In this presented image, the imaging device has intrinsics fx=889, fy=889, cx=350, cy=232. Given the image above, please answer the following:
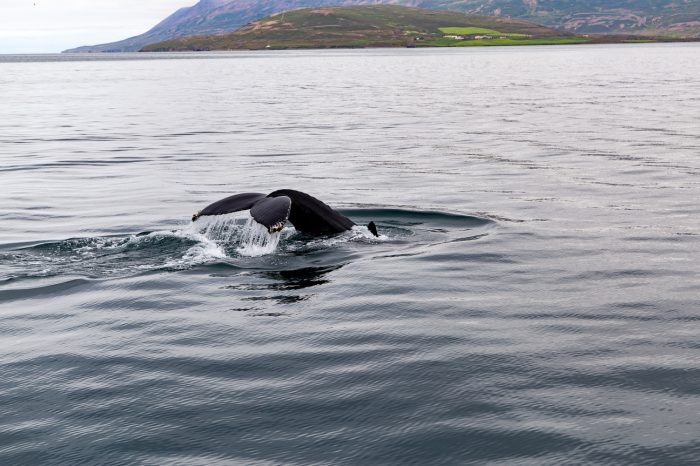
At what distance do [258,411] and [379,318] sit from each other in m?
3.48

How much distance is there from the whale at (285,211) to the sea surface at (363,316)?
0.30 meters

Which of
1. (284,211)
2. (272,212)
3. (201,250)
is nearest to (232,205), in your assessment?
(272,212)

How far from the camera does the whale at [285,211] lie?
12228 mm

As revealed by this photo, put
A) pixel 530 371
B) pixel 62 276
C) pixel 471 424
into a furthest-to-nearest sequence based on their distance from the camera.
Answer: pixel 62 276
pixel 530 371
pixel 471 424

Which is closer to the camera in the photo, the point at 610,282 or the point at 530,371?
the point at 530,371

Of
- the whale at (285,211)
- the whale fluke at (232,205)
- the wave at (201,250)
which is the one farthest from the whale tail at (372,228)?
the whale fluke at (232,205)

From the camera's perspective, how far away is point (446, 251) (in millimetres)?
15164

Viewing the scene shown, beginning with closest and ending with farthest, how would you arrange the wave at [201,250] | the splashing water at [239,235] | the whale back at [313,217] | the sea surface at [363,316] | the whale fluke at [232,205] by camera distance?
the sea surface at [363,316] → the whale fluke at [232,205] → the wave at [201,250] → the whale back at [313,217] → the splashing water at [239,235]

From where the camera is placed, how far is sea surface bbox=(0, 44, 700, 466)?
7.48 m

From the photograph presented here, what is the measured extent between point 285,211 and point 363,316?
6.58ft

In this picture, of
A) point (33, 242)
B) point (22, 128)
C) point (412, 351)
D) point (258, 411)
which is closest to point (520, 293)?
point (412, 351)

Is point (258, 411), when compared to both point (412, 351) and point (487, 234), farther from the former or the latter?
point (487, 234)

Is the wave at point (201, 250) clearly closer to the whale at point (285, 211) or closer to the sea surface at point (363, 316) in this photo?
the sea surface at point (363, 316)

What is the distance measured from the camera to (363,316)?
11.3 meters
